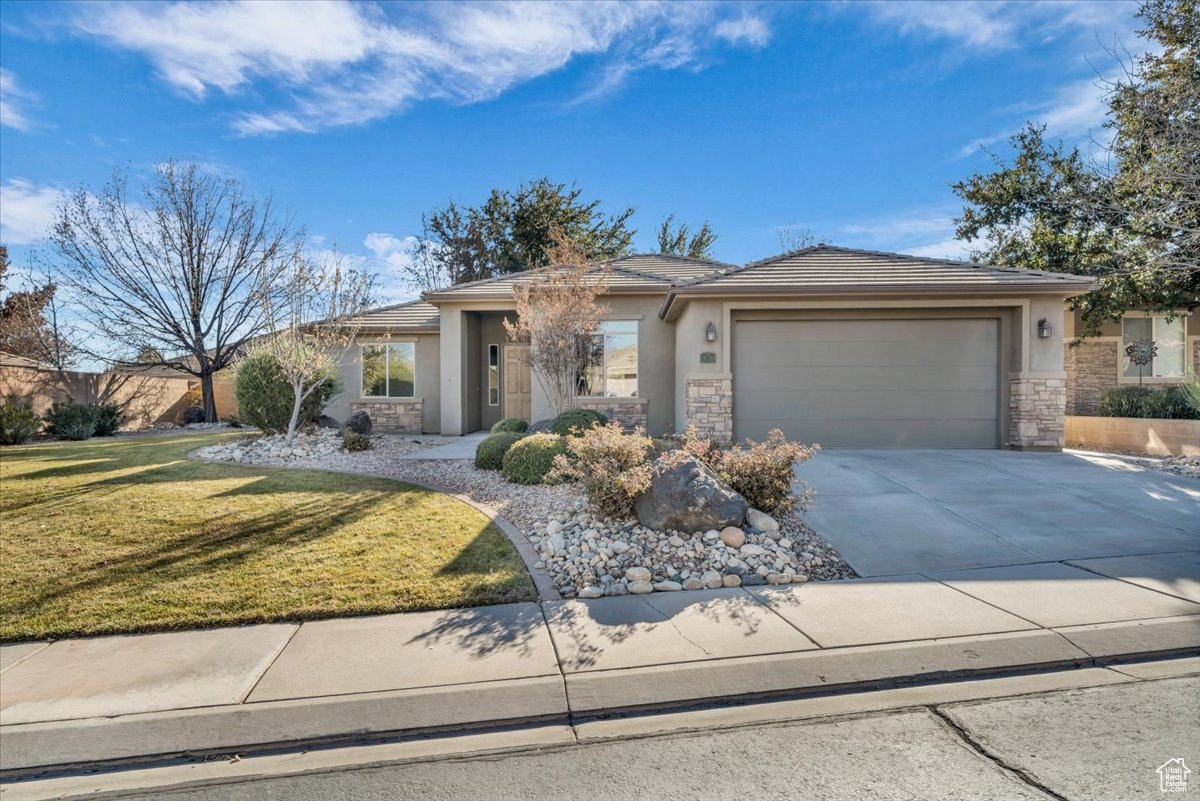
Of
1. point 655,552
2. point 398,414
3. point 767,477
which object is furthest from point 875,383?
point 398,414

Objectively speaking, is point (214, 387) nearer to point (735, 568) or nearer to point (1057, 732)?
point (735, 568)

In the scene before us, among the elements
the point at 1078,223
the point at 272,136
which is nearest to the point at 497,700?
the point at 272,136

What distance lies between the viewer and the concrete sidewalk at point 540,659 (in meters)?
3.01

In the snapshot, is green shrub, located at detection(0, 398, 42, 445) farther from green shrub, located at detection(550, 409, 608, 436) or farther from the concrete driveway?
the concrete driveway

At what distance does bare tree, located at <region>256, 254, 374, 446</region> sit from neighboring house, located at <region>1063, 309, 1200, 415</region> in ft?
57.3

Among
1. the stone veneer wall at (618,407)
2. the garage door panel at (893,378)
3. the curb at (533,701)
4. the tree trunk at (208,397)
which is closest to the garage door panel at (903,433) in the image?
the garage door panel at (893,378)

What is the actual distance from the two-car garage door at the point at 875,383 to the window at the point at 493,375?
7.10 meters

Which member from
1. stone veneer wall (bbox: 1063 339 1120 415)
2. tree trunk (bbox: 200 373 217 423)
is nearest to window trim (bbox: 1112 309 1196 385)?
stone veneer wall (bbox: 1063 339 1120 415)

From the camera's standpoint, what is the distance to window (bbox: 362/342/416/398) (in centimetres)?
1515

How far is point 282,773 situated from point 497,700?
1.04 metres

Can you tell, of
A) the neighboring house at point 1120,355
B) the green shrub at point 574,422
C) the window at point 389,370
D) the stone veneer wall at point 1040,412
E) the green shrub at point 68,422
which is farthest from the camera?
the green shrub at point 68,422

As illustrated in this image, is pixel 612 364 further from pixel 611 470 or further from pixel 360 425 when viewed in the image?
pixel 611 470

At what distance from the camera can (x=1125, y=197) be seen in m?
11.0

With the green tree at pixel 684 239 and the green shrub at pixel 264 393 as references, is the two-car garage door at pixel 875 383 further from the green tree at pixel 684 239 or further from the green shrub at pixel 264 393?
the green tree at pixel 684 239
